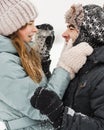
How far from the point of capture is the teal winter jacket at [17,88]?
9.00 ft

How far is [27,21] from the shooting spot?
2.99 metres

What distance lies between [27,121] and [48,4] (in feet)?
29.3

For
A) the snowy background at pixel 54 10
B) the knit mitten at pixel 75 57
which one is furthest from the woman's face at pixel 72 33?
the snowy background at pixel 54 10

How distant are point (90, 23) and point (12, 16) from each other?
510 mm

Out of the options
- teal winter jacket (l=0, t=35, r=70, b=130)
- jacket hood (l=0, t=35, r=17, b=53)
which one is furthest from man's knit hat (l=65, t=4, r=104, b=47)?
jacket hood (l=0, t=35, r=17, b=53)

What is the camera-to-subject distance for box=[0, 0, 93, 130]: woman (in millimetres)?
2746

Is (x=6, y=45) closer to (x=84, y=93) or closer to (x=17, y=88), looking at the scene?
(x=17, y=88)

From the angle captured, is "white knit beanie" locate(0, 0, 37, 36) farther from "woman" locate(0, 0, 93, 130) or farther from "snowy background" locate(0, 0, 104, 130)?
"snowy background" locate(0, 0, 104, 130)

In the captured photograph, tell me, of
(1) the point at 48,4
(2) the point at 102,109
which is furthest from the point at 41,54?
(1) the point at 48,4

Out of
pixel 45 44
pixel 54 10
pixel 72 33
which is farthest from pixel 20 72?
pixel 54 10

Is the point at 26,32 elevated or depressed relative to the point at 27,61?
elevated

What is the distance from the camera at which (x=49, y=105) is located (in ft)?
8.49

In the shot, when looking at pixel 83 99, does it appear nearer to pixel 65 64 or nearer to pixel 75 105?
pixel 75 105

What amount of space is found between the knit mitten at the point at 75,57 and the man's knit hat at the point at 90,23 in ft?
0.26
